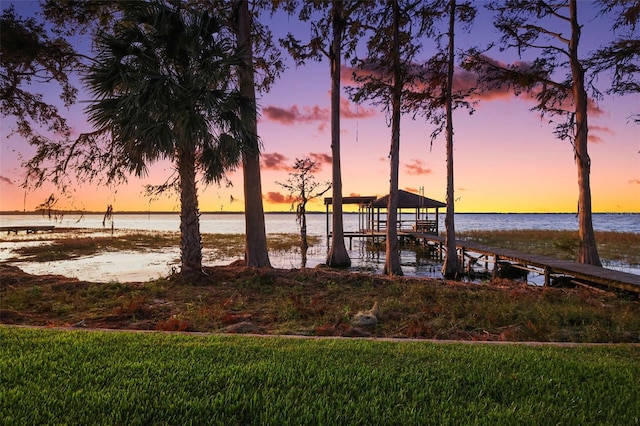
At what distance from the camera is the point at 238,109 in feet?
38.6

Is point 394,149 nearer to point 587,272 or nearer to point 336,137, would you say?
point 336,137

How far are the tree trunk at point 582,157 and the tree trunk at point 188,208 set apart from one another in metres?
14.5

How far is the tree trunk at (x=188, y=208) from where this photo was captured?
11.7 metres

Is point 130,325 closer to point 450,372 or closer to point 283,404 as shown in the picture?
point 283,404

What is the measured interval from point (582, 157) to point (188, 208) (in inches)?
601

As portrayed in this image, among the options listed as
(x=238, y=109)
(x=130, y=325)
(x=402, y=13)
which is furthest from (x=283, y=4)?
(x=130, y=325)

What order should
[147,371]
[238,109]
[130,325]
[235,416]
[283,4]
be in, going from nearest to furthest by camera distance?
[235,416]
[147,371]
[130,325]
[238,109]
[283,4]

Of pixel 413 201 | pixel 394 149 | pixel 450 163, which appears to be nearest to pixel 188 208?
pixel 394 149

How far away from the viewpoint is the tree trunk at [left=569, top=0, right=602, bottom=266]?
15469 mm

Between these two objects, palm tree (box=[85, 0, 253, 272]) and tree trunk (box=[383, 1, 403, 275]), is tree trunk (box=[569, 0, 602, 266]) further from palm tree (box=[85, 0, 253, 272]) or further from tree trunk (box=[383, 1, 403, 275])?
palm tree (box=[85, 0, 253, 272])

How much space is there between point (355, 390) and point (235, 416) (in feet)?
3.61

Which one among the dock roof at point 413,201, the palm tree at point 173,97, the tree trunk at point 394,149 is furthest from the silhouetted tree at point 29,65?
the dock roof at point 413,201

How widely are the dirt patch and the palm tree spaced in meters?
2.29

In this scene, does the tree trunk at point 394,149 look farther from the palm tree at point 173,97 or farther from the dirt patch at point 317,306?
the palm tree at point 173,97
